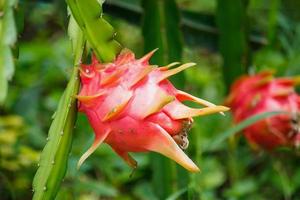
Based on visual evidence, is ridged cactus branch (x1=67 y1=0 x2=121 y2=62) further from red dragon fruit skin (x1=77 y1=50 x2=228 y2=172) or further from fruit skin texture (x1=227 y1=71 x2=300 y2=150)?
fruit skin texture (x1=227 y1=71 x2=300 y2=150)

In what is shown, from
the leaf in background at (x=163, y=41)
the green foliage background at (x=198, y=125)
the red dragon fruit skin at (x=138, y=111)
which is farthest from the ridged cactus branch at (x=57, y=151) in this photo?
the green foliage background at (x=198, y=125)

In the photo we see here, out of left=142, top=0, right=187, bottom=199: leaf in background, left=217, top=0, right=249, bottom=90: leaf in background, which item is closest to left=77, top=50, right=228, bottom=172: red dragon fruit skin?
left=142, top=0, right=187, bottom=199: leaf in background

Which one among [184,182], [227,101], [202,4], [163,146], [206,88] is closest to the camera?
[163,146]

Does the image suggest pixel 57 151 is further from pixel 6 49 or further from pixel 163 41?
pixel 163 41

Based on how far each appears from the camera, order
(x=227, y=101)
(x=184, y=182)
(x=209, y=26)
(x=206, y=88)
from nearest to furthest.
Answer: (x=184, y=182) < (x=227, y=101) < (x=209, y=26) < (x=206, y=88)

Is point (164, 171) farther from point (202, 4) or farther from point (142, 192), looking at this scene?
point (202, 4)

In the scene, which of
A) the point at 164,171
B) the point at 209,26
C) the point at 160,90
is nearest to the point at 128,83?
the point at 160,90

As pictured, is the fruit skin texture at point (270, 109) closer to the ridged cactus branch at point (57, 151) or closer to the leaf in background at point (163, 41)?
the leaf in background at point (163, 41)
